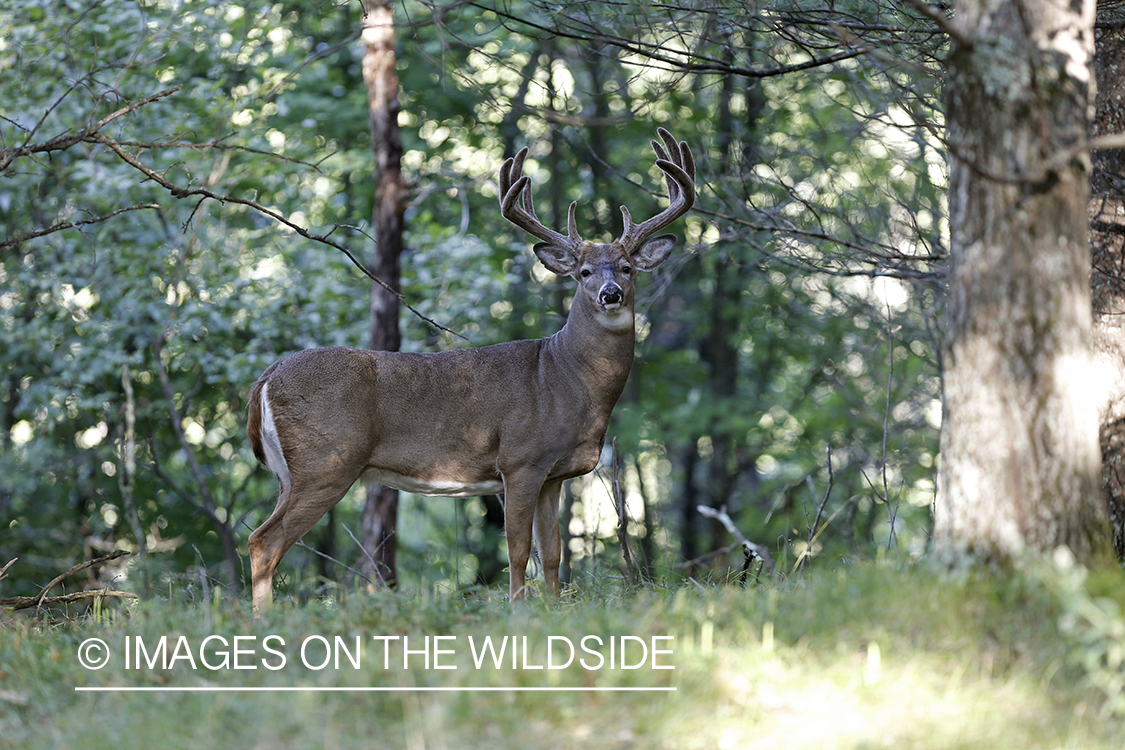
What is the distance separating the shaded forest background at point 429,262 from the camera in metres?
7.53

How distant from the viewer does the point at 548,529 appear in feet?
21.0

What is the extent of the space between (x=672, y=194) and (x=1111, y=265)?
8.62 feet

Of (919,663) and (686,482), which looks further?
(686,482)

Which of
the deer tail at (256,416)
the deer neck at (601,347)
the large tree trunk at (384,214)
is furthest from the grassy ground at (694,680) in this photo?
the large tree trunk at (384,214)

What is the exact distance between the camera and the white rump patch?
19.6 ft

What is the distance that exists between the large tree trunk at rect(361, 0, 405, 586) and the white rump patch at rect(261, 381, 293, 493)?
7.68 ft

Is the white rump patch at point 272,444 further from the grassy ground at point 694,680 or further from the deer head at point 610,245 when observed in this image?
the grassy ground at point 694,680

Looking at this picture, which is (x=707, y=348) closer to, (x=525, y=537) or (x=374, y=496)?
(x=374, y=496)

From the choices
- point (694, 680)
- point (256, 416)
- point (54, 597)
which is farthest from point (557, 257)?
point (694, 680)

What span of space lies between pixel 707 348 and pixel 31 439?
970cm

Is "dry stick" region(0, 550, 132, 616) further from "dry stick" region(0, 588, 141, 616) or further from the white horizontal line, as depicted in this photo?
the white horizontal line

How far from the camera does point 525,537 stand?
5992 mm

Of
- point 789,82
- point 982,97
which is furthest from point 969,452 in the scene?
point 789,82

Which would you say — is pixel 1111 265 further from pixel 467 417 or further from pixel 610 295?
pixel 467 417
